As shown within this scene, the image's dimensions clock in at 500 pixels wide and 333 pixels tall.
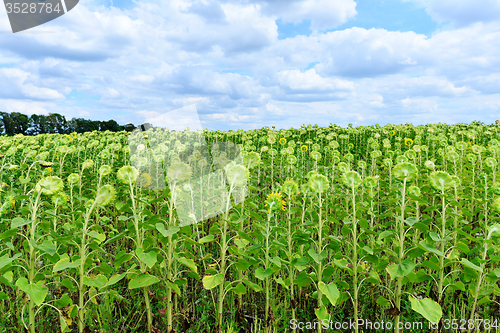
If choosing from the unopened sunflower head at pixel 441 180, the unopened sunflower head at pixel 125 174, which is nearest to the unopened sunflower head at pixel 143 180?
the unopened sunflower head at pixel 125 174

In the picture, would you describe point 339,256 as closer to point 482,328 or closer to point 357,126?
point 482,328

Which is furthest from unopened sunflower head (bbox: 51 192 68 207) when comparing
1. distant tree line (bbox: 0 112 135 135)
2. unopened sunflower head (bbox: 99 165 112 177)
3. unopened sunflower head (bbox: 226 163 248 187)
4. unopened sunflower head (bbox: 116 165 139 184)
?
distant tree line (bbox: 0 112 135 135)

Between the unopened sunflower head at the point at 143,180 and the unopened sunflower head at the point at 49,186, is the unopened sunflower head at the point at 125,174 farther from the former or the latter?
the unopened sunflower head at the point at 143,180

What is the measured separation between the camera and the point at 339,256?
2.33 m

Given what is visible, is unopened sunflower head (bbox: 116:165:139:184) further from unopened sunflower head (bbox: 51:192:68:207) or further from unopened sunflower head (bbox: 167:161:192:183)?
unopened sunflower head (bbox: 51:192:68:207)

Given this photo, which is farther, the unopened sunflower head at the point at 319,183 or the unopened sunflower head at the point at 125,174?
the unopened sunflower head at the point at 319,183

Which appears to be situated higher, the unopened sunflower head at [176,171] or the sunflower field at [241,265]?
the unopened sunflower head at [176,171]

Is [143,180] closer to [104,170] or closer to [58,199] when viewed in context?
[104,170]

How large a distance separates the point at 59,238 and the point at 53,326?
1336mm

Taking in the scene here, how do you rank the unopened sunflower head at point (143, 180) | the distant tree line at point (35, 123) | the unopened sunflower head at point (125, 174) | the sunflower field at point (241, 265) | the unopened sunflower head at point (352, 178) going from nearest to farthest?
the sunflower field at point (241, 265) < the unopened sunflower head at point (125, 174) < the unopened sunflower head at point (352, 178) < the unopened sunflower head at point (143, 180) < the distant tree line at point (35, 123)

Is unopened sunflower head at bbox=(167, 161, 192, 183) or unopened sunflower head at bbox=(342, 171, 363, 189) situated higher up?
unopened sunflower head at bbox=(167, 161, 192, 183)

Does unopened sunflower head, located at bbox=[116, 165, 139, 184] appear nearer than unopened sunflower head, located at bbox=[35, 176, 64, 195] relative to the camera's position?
No

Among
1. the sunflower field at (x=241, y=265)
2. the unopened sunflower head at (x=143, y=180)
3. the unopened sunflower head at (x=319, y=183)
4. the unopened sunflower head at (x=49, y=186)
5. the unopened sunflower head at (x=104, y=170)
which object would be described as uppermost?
the unopened sunflower head at (x=104, y=170)

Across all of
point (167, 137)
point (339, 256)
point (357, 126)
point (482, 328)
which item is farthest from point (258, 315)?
point (357, 126)
